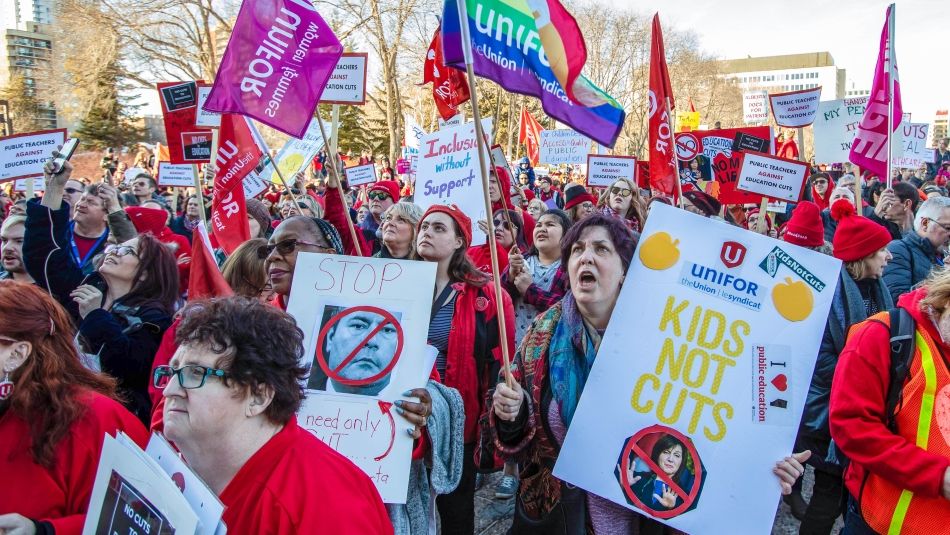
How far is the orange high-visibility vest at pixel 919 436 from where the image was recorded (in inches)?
87.0

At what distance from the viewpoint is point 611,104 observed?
284cm

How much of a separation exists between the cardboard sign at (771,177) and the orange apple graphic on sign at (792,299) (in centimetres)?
457

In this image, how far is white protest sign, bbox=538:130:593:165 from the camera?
12.9m

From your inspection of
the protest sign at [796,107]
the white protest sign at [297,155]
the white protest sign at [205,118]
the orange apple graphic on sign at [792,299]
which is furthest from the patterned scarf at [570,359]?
the protest sign at [796,107]

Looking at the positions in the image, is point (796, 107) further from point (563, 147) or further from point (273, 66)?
point (273, 66)

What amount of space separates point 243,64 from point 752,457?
2.94 m

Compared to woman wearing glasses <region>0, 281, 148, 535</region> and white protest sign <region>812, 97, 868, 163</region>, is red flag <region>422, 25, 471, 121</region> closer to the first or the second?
woman wearing glasses <region>0, 281, 148, 535</region>

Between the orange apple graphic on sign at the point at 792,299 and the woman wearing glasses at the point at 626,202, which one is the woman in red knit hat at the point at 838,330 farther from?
the woman wearing glasses at the point at 626,202

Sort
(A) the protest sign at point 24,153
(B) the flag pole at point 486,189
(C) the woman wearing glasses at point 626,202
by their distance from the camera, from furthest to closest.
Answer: (C) the woman wearing glasses at point 626,202
(A) the protest sign at point 24,153
(B) the flag pole at point 486,189

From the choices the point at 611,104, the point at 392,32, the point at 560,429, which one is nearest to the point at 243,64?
the point at 611,104

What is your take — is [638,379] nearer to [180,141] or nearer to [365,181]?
[180,141]

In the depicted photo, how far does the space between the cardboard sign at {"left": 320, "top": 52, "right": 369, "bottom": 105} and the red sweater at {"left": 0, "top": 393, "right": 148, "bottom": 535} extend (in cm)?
461

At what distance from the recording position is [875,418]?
2.31 m

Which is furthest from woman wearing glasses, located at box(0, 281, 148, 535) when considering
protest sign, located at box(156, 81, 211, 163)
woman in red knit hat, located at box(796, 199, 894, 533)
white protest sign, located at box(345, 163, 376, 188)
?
white protest sign, located at box(345, 163, 376, 188)
